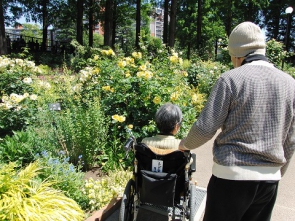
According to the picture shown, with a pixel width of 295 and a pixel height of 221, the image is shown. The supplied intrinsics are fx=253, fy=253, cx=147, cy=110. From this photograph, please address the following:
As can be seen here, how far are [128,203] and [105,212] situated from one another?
15.0 inches

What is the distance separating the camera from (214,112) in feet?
4.33

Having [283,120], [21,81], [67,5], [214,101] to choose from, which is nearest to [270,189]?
[283,120]

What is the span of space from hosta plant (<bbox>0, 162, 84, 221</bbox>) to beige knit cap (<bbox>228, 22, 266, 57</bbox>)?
1740mm

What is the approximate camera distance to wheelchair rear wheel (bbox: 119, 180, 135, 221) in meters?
2.04

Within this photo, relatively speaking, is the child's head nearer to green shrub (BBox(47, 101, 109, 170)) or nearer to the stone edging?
the stone edging

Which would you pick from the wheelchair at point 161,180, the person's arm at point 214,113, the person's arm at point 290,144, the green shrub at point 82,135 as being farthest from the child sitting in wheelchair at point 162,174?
the green shrub at point 82,135

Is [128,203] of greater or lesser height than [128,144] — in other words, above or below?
below

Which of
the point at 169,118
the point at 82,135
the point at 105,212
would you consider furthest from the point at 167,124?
the point at 82,135

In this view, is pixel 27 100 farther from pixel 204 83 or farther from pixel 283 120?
pixel 204 83

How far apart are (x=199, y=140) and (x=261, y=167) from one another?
347 mm

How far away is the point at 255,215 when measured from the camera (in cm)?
146

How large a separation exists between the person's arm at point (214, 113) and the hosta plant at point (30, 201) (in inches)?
51.1

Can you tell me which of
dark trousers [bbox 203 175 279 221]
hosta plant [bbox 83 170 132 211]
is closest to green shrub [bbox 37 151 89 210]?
hosta plant [bbox 83 170 132 211]

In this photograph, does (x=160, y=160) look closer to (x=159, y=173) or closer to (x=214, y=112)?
(x=159, y=173)
